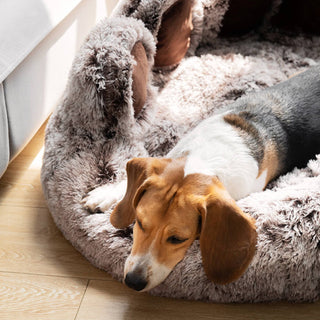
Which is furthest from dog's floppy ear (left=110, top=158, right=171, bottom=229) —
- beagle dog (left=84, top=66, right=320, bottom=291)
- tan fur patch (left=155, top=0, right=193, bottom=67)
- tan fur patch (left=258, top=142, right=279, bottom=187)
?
tan fur patch (left=155, top=0, right=193, bottom=67)

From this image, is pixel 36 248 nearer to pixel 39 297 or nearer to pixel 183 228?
pixel 39 297

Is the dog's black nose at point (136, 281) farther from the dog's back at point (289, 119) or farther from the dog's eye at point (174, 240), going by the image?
the dog's back at point (289, 119)

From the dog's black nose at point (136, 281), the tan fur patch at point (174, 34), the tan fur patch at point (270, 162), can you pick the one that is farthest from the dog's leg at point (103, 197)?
the tan fur patch at point (174, 34)

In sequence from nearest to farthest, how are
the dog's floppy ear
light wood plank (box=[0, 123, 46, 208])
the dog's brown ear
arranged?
the dog's brown ear, the dog's floppy ear, light wood plank (box=[0, 123, 46, 208])

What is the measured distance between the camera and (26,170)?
2.25 meters

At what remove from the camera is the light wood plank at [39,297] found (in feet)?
5.18

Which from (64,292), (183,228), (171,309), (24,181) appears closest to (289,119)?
(183,228)

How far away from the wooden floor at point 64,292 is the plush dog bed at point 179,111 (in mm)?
49

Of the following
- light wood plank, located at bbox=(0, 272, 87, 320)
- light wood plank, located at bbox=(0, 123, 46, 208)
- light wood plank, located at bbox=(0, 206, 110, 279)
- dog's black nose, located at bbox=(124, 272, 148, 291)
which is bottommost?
light wood plank, located at bbox=(0, 123, 46, 208)

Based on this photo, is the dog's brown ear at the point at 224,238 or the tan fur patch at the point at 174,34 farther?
the tan fur patch at the point at 174,34

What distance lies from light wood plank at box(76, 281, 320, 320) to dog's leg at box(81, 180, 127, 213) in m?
0.35

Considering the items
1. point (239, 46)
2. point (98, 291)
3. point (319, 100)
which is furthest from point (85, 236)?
point (239, 46)

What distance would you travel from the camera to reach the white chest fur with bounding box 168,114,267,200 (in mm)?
1623

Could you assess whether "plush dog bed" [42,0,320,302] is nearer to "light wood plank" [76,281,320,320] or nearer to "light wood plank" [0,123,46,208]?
"light wood plank" [76,281,320,320]
